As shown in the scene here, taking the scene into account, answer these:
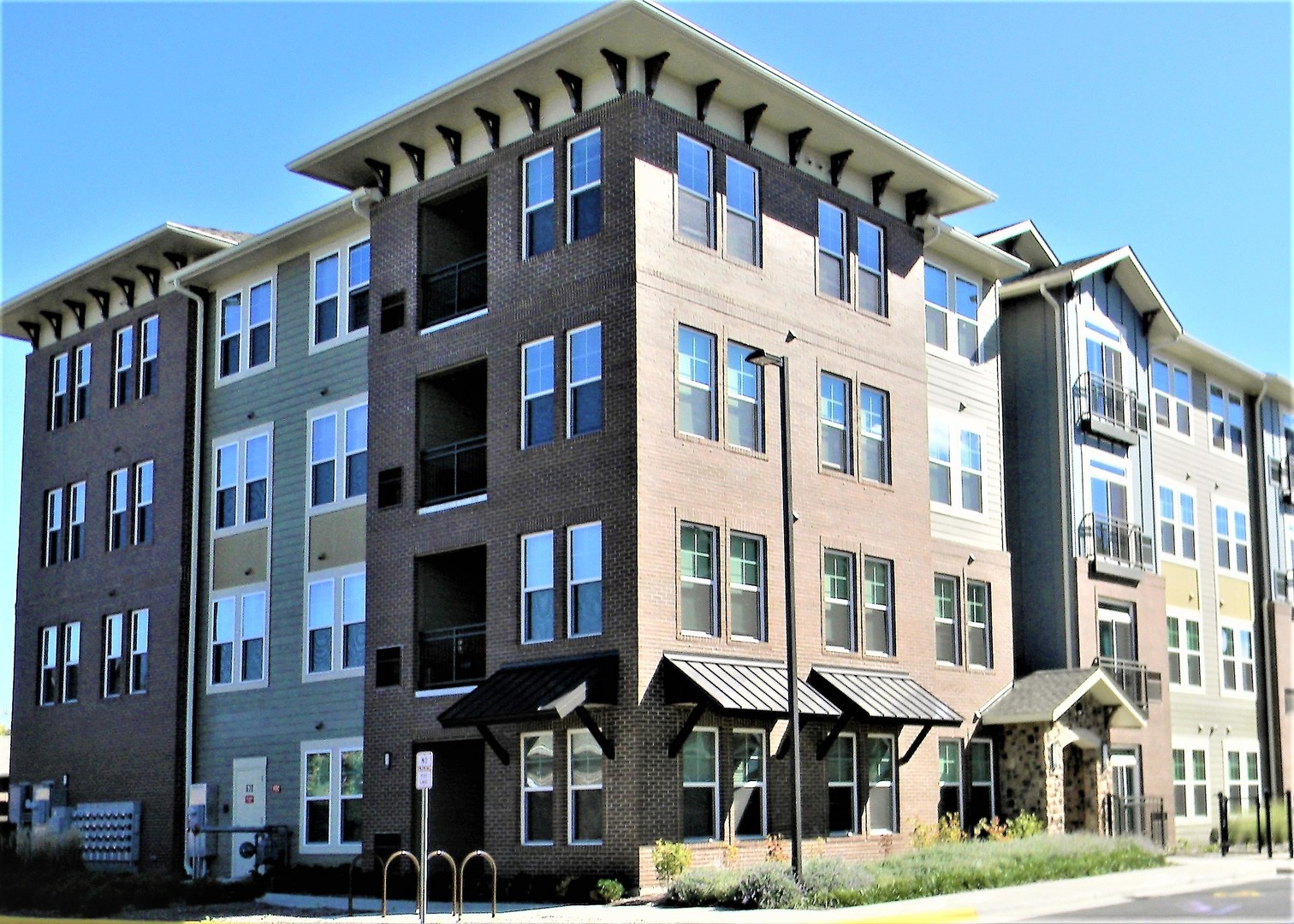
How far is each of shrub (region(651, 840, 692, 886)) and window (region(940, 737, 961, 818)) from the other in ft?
29.0

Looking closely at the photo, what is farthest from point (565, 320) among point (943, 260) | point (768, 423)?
point (943, 260)

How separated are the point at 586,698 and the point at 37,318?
957 inches

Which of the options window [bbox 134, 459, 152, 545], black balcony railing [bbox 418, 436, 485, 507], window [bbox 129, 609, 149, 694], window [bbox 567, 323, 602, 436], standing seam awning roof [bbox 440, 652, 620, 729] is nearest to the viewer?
standing seam awning roof [bbox 440, 652, 620, 729]

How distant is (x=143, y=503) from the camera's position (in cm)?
3819

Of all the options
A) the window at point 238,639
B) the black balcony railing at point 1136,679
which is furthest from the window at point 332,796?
the black balcony railing at point 1136,679

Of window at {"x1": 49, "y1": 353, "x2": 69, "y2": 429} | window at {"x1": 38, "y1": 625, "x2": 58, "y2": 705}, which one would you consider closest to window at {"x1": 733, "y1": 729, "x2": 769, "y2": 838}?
window at {"x1": 38, "y1": 625, "x2": 58, "y2": 705}

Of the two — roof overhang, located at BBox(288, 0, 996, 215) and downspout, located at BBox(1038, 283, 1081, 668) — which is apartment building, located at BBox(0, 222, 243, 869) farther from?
downspout, located at BBox(1038, 283, 1081, 668)

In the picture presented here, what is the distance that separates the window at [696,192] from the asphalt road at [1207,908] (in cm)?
1328

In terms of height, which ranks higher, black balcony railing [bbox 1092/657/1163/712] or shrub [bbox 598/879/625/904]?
black balcony railing [bbox 1092/657/1163/712]

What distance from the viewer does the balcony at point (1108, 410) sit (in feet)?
125

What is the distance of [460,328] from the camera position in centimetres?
3022

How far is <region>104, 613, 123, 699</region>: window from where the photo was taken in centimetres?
3788

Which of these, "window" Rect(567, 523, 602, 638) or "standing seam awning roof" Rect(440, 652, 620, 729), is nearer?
"standing seam awning roof" Rect(440, 652, 620, 729)

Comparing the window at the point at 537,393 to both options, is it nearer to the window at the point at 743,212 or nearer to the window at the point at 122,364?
the window at the point at 743,212
